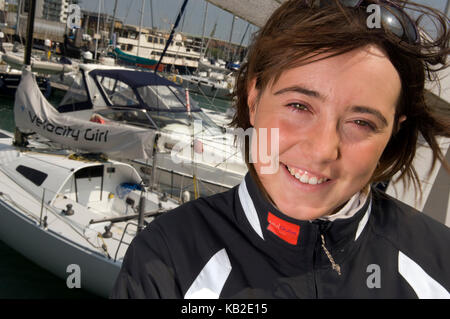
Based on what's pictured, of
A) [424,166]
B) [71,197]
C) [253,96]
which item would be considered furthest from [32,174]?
[253,96]

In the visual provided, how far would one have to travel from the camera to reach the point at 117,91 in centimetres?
988

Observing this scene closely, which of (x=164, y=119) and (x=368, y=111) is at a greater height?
(x=368, y=111)

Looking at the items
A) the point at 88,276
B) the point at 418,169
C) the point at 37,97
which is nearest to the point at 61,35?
the point at 37,97

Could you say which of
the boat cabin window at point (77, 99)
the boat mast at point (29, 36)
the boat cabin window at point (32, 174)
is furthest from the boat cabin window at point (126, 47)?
the boat cabin window at point (32, 174)

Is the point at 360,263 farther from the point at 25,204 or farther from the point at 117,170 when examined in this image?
the point at 117,170

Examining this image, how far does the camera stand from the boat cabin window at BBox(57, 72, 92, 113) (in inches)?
382

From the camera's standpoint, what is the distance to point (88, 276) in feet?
19.0

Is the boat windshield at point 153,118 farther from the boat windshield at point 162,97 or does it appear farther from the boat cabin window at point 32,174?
the boat cabin window at point 32,174

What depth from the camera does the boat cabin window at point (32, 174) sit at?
6.69m

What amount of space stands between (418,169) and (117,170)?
20.7 feet

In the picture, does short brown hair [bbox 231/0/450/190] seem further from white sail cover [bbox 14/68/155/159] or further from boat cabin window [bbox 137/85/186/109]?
boat cabin window [bbox 137/85/186/109]

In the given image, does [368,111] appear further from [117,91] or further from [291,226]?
[117,91]

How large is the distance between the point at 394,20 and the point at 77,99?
9.62 meters

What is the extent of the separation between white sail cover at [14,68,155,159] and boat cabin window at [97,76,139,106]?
77.5 inches
